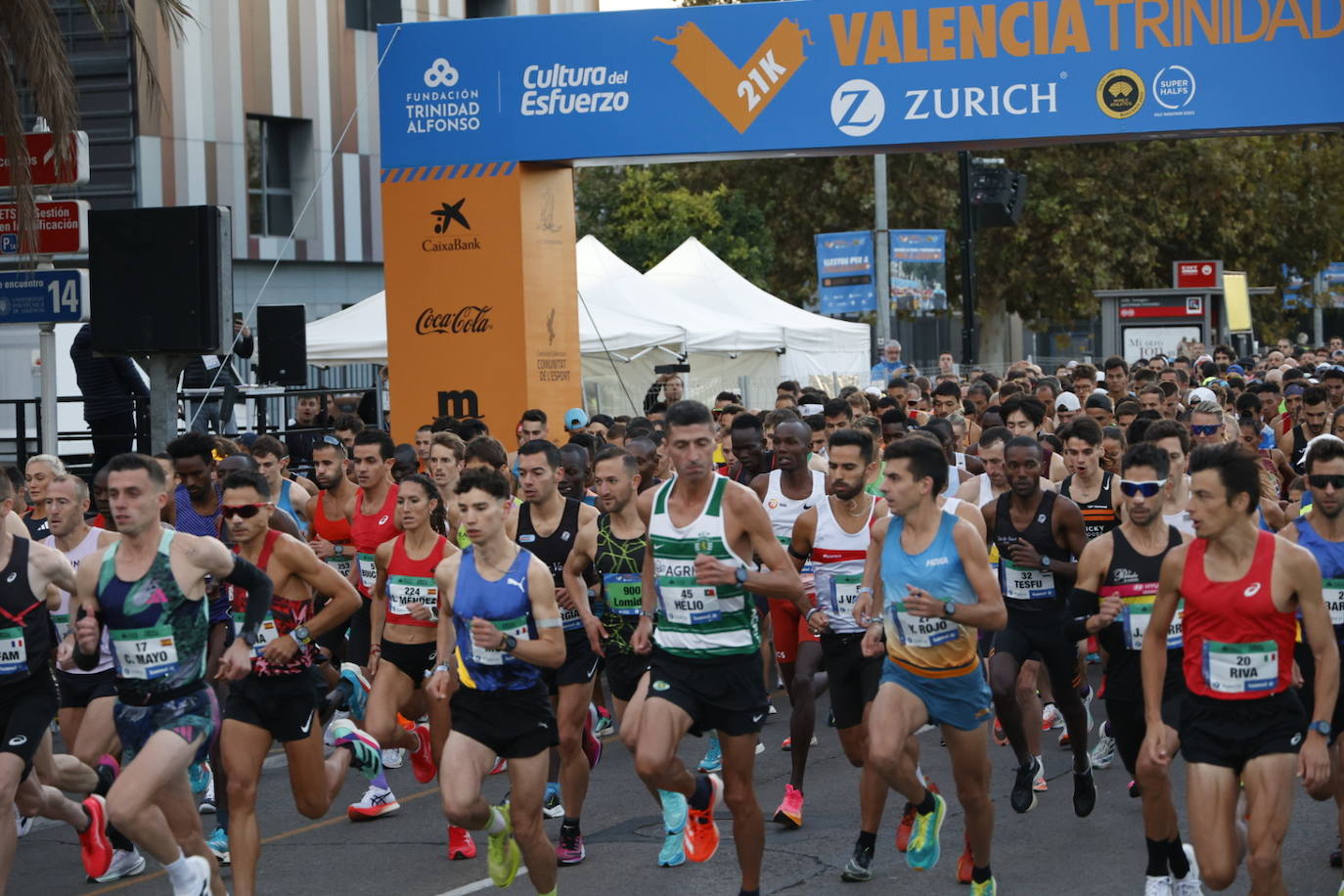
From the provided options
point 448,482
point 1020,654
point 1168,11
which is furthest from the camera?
point 1168,11

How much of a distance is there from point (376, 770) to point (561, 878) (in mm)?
945

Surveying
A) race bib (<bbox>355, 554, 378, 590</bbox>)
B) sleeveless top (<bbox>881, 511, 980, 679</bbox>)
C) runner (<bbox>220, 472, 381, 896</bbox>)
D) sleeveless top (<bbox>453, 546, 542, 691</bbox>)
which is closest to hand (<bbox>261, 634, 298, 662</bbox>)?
runner (<bbox>220, 472, 381, 896</bbox>)

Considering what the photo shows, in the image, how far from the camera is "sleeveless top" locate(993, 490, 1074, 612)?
8.77 metres

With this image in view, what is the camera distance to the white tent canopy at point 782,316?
26.2 m

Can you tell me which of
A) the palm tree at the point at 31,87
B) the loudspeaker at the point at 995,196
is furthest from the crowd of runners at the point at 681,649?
the loudspeaker at the point at 995,196

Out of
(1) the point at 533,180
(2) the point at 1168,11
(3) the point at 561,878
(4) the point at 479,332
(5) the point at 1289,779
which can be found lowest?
(3) the point at 561,878

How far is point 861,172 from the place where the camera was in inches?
1639

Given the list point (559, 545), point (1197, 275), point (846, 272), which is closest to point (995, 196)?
point (846, 272)

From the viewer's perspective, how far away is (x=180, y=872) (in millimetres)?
6668

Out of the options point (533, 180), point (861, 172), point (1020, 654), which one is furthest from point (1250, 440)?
point (861, 172)

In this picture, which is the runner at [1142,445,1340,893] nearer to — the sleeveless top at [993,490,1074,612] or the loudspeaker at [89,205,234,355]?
the sleeveless top at [993,490,1074,612]

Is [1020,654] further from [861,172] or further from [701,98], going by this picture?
[861,172]

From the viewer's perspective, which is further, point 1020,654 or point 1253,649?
point 1020,654

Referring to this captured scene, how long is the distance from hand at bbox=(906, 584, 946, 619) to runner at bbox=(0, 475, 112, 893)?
10.9ft
